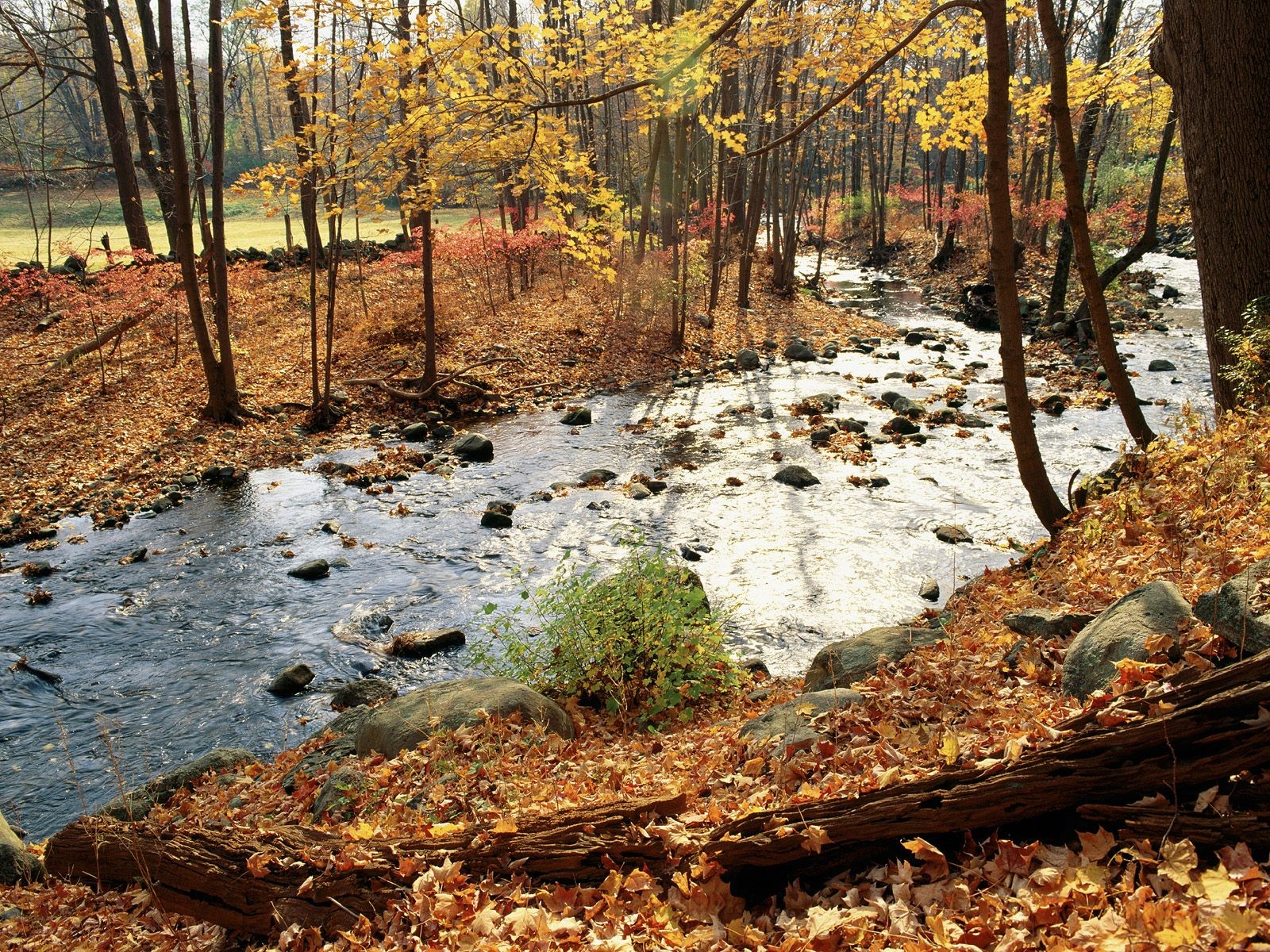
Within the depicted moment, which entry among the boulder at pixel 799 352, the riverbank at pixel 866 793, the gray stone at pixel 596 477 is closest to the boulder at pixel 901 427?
the gray stone at pixel 596 477

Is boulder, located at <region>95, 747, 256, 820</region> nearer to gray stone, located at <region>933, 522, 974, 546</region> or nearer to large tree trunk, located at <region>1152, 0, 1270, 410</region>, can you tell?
gray stone, located at <region>933, 522, 974, 546</region>

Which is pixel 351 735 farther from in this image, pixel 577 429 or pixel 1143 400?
pixel 1143 400

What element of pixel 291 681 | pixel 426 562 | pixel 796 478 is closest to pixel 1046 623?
pixel 291 681

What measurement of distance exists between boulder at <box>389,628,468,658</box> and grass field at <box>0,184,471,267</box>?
21.4 m

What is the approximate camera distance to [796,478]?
12.4 metres

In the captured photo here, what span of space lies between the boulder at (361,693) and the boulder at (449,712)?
4.20 ft

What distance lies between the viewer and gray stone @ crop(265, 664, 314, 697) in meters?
7.77

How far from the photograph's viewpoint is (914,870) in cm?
304

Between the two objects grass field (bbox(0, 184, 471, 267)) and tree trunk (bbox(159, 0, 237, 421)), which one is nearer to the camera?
tree trunk (bbox(159, 0, 237, 421))

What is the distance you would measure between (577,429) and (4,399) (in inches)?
409

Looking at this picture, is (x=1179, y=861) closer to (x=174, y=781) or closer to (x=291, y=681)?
(x=174, y=781)

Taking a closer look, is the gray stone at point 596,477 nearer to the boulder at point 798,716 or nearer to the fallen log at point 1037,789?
the boulder at point 798,716

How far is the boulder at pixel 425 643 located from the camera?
838 cm

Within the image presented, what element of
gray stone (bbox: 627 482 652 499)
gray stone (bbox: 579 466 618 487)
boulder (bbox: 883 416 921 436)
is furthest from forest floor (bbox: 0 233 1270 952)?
boulder (bbox: 883 416 921 436)
